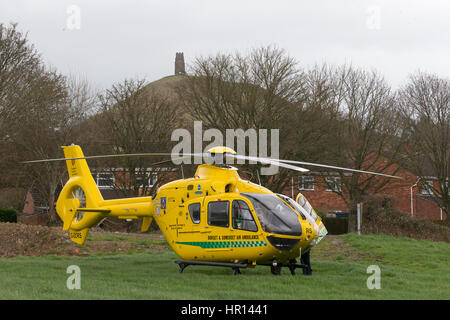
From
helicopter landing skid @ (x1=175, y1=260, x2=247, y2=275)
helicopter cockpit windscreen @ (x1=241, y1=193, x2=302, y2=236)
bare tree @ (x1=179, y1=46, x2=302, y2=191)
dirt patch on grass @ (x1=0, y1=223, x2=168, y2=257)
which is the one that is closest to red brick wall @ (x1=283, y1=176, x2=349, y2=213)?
bare tree @ (x1=179, y1=46, x2=302, y2=191)

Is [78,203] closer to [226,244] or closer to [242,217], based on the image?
[226,244]

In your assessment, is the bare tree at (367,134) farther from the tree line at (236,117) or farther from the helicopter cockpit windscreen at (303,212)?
the helicopter cockpit windscreen at (303,212)

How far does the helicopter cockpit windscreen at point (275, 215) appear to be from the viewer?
1540 centimetres

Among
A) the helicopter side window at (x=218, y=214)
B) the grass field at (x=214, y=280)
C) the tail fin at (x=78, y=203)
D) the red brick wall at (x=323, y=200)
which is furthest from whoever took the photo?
the red brick wall at (x=323, y=200)

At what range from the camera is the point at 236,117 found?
3784cm

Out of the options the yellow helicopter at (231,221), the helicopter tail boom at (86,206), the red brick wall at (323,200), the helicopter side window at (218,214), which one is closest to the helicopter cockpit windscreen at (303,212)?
the yellow helicopter at (231,221)

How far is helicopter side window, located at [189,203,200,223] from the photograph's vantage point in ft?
54.5

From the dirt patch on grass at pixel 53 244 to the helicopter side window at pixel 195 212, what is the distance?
8.33 meters

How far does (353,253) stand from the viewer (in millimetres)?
23281

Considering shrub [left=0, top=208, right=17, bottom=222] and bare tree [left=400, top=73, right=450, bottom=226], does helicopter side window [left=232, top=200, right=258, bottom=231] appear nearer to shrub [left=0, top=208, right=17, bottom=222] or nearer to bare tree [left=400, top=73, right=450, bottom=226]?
shrub [left=0, top=208, right=17, bottom=222]

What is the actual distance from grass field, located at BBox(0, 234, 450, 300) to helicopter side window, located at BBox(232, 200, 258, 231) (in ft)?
4.17

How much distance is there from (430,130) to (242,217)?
31823 mm

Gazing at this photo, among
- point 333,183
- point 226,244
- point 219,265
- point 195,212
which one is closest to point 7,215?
point 333,183
